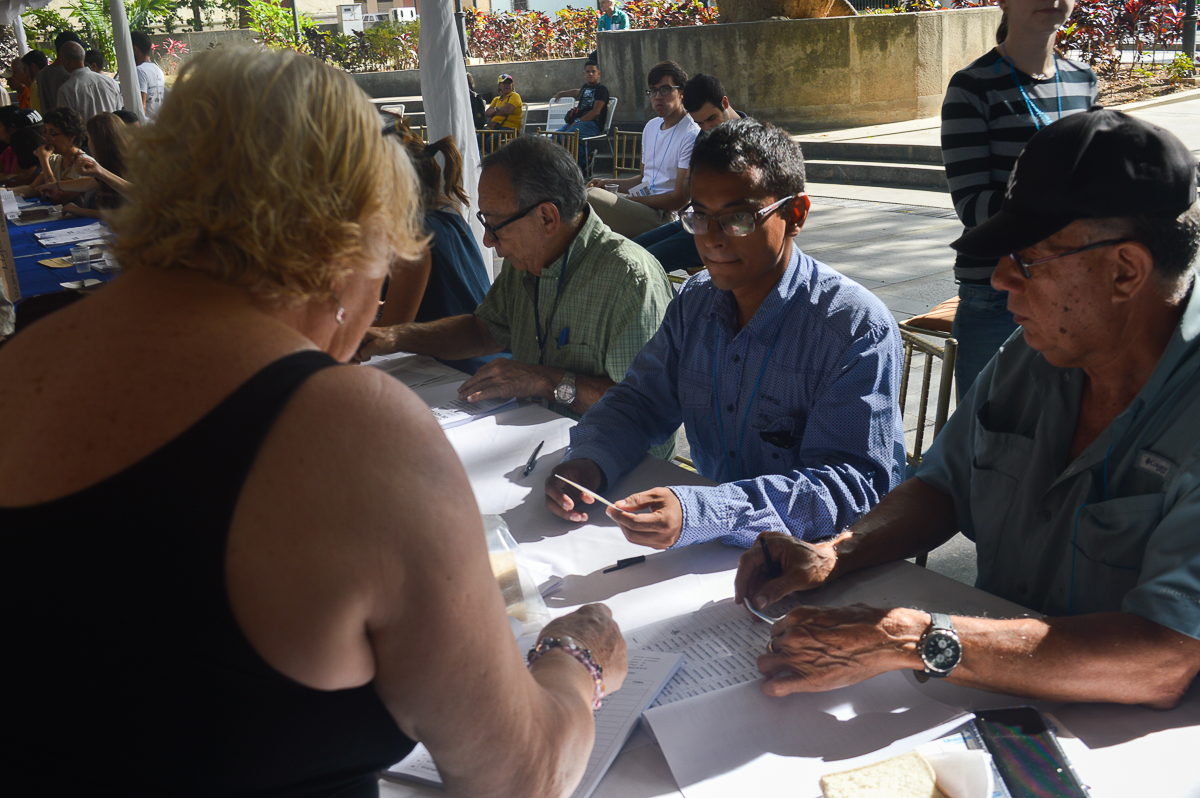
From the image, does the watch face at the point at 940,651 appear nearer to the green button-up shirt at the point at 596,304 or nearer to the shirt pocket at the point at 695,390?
the shirt pocket at the point at 695,390

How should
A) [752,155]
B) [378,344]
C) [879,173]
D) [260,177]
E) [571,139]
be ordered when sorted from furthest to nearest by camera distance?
1. [571,139]
2. [879,173]
3. [378,344]
4. [752,155]
5. [260,177]

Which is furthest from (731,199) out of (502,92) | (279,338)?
(502,92)

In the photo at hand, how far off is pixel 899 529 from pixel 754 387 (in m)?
0.59

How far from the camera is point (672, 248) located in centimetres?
427

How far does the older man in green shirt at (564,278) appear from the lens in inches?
111

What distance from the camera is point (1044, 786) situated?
1.15 metres

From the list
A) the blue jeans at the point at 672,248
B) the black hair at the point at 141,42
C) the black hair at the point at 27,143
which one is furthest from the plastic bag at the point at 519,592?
A: the black hair at the point at 141,42

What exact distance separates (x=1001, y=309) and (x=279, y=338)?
7.95 ft

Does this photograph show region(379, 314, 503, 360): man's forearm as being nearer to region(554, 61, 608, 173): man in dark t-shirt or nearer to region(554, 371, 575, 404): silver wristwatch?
region(554, 371, 575, 404): silver wristwatch

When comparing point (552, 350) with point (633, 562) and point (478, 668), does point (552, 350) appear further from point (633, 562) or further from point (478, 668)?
point (478, 668)

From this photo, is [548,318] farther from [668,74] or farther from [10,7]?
[10,7]

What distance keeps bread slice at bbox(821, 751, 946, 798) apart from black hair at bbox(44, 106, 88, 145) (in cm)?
838

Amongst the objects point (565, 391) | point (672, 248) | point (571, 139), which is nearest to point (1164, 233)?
point (565, 391)

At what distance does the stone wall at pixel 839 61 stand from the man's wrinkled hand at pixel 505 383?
10.4m
